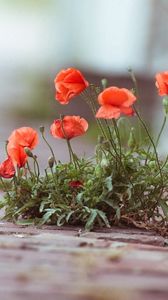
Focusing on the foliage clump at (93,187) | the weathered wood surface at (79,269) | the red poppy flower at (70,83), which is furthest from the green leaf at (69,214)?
the red poppy flower at (70,83)

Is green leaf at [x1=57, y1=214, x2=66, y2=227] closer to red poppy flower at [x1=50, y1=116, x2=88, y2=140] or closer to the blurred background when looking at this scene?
red poppy flower at [x1=50, y1=116, x2=88, y2=140]

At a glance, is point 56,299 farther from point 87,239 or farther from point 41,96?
point 41,96

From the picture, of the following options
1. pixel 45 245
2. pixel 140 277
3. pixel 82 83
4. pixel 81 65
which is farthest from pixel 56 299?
pixel 81 65

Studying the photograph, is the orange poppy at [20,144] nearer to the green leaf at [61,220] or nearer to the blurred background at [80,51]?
the green leaf at [61,220]

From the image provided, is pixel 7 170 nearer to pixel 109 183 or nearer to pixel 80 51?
pixel 109 183

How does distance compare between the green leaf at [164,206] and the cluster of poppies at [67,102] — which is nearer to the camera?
the cluster of poppies at [67,102]

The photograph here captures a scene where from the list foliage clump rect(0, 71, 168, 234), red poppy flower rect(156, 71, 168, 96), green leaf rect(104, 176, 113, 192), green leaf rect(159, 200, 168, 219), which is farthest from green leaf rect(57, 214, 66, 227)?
red poppy flower rect(156, 71, 168, 96)
